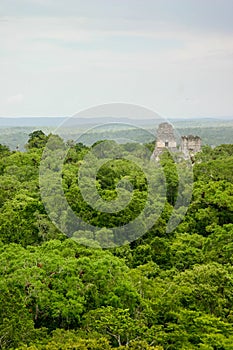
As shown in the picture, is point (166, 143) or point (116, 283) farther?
point (166, 143)

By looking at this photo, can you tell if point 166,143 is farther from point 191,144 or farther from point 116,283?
point 116,283

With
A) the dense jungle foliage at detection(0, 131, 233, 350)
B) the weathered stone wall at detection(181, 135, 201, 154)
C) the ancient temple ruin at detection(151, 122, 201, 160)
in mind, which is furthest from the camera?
the weathered stone wall at detection(181, 135, 201, 154)

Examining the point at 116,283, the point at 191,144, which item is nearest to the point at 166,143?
the point at 191,144

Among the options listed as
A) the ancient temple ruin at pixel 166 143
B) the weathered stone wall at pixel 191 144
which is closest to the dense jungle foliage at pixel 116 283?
the ancient temple ruin at pixel 166 143

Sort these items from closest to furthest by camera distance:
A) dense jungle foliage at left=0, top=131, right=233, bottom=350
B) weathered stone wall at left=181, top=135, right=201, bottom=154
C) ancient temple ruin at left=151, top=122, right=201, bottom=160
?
dense jungle foliage at left=0, top=131, right=233, bottom=350, ancient temple ruin at left=151, top=122, right=201, bottom=160, weathered stone wall at left=181, top=135, right=201, bottom=154

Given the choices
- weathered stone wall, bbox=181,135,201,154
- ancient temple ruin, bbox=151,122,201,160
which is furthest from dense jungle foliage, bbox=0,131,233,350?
weathered stone wall, bbox=181,135,201,154

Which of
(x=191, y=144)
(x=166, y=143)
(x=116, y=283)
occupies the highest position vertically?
(x=166, y=143)

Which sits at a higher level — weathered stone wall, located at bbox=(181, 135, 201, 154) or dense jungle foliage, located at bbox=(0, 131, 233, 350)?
weathered stone wall, located at bbox=(181, 135, 201, 154)

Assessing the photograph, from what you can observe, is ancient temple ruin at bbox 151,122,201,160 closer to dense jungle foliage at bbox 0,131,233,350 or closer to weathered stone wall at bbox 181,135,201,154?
weathered stone wall at bbox 181,135,201,154

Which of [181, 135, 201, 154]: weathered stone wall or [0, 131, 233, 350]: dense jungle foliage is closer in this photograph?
[0, 131, 233, 350]: dense jungle foliage

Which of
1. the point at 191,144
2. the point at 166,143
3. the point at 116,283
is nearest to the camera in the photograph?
the point at 116,283
